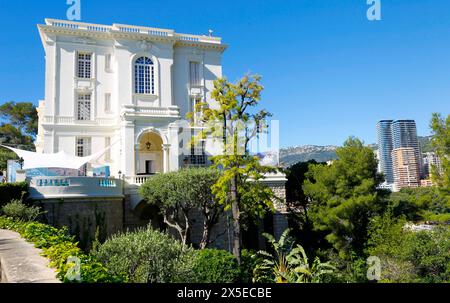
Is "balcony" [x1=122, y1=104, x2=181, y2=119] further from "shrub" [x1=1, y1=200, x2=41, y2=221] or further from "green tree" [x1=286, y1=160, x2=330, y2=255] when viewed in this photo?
"green tree" [x1=286, y1=160, x2=330, y2=255]

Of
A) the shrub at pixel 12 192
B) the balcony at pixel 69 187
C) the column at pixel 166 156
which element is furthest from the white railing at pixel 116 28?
the shrub at pixel 12 192

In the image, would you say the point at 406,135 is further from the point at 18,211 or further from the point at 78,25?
the point at 18,211

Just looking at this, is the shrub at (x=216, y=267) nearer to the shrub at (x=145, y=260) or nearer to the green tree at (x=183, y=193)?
the shrub at (x=145, y=260)

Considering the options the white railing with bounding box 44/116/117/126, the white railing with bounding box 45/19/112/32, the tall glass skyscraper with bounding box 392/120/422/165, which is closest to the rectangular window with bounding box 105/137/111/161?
the white railing with bounding box 44/116/117/126

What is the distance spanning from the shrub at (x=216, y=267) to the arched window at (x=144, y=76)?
1802 cm

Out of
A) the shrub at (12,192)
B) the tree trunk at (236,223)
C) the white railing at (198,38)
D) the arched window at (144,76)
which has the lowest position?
the tree trunk at (236,223)

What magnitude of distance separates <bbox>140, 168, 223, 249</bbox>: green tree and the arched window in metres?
10.3

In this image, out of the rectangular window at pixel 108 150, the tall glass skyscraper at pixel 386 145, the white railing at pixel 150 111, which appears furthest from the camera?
the tall glass skyscraper at pixel 386 145

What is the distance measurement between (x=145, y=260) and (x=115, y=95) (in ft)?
73.5

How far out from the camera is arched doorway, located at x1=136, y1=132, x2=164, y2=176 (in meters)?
30.5

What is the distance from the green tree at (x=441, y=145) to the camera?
25397 mm

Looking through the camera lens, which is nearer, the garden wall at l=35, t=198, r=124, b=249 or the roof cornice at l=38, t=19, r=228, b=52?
the garden wall at l=35, t=198, r=124, b=249

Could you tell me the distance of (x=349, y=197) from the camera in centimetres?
2731
